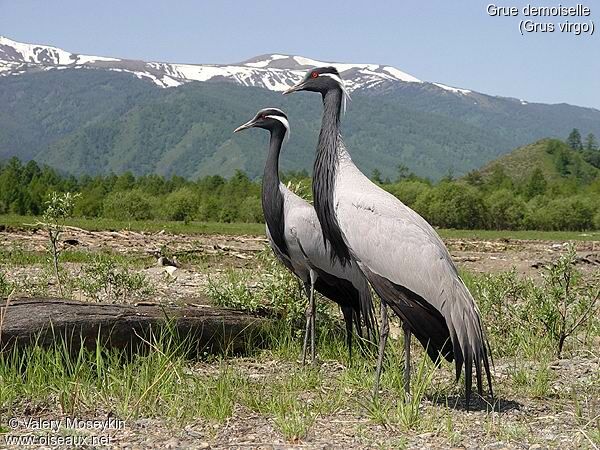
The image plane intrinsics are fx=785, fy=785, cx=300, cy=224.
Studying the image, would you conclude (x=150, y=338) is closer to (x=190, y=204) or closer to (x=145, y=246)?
(x=145, y=246)

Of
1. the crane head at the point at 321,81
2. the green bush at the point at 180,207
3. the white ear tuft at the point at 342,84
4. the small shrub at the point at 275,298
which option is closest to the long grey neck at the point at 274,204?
the small shrub at the point at 275,298

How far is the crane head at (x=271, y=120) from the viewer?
9242 millimetres

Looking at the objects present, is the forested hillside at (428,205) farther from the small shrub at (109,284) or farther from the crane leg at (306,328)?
the crane leg at (306,328)

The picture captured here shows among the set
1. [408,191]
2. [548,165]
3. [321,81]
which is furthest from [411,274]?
[548,165]

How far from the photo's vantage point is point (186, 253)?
21.1m

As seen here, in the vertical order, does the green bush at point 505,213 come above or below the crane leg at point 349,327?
below

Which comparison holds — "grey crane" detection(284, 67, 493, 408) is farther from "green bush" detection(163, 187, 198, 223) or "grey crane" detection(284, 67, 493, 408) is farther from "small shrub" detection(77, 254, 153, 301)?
"green bush" detection(163, 187, 198, 223)

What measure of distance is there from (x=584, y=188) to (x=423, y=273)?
75330 millimetres

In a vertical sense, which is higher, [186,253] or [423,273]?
[423,273]

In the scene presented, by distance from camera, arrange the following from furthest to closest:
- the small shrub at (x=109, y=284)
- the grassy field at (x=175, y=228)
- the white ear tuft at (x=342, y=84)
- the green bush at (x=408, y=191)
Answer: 1. the green bush at (x=408, y=191)
2. the grassy field at (x=175, y=228)
3. the small shrub at (x=109, y=284)
4. the white ear tuft at (x=342, y=84)

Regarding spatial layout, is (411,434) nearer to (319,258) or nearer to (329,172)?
(329,172)

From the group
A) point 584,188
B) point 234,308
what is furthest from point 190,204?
point 234,308

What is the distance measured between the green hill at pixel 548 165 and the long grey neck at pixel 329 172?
81262mm

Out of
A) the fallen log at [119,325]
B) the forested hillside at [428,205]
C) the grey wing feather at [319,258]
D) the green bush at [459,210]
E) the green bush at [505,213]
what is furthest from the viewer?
the green bush at [459,210]
